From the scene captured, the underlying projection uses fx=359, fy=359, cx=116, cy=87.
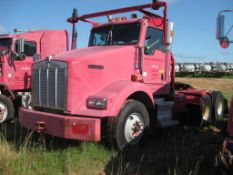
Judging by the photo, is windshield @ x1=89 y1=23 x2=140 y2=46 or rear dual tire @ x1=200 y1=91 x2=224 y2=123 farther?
rear dual tire @ x1=200 y1=91 x2=224 y2=123

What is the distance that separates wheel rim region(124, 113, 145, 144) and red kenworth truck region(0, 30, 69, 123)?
479cm

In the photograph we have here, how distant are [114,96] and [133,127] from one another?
77 cm

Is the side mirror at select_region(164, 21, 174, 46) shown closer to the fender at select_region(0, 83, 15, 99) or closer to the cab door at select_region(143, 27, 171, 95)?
the cab door at select_region(143, 27, 171, 95)

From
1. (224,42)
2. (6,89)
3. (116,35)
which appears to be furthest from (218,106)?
(6,89)

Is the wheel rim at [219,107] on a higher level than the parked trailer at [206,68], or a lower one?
lower

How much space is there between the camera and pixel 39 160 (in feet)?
17.9

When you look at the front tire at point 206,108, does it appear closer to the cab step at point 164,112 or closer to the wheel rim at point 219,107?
the wheel rim at point 219,107

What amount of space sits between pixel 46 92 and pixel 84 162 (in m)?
1.59

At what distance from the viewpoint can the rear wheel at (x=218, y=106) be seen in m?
9.70

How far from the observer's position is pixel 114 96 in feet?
19.0

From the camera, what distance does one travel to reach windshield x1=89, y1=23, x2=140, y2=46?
7.19 meters

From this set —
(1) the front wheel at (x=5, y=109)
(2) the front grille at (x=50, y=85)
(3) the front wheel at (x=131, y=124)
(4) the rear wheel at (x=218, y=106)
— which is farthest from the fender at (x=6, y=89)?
(4) the rear wheel at (x=218, y=106)

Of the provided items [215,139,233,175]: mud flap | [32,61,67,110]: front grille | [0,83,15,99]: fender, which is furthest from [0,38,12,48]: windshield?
[215,139,233,175]: mud flap

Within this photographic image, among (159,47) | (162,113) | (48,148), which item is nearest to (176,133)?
(162,113)
